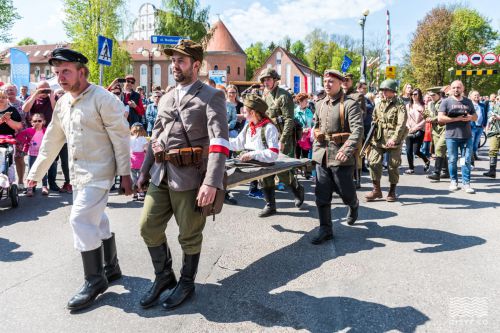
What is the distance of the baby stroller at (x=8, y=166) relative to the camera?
23.3ft

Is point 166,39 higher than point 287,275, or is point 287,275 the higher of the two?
point 166,39

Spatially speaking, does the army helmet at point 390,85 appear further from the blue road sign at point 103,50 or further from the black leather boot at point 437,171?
the blue road sign at point 103,50

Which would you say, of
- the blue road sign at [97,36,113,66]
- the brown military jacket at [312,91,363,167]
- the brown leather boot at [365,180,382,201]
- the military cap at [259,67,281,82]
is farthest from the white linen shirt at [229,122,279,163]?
the blue road sign at [97,36,113,66]

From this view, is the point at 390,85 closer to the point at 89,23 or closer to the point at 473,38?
the point at 89,23

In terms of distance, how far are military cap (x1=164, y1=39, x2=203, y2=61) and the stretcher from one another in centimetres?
137

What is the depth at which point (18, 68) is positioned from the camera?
1733 cm

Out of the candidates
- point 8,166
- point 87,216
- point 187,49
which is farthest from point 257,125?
point 8,166

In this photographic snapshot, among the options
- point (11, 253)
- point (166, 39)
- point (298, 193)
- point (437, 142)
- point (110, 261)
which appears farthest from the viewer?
point (166, 39)

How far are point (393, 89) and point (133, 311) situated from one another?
→ 5.97 metres

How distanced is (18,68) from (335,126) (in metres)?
15.8

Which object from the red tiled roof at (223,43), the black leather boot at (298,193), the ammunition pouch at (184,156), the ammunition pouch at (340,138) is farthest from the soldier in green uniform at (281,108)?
the red tiled roof at (223,43)

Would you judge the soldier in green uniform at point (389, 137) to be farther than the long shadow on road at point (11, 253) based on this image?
Yes

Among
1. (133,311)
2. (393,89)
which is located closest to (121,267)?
(133,311)

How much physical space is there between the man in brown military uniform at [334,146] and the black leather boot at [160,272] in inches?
80.7
